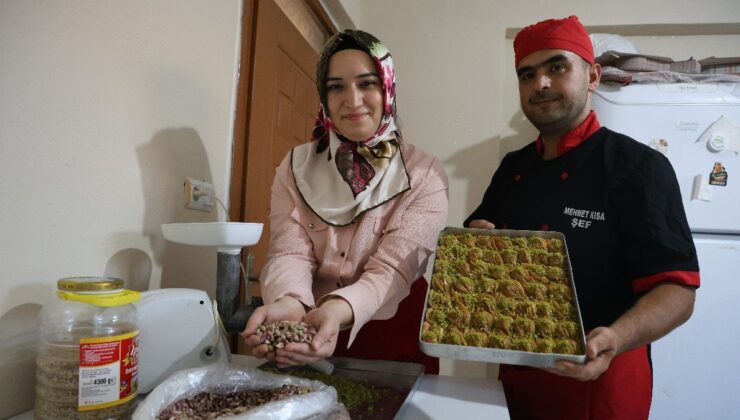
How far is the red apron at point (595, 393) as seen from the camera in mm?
1087

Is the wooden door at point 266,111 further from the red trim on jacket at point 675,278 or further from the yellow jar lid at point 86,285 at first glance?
the red trim on jacket at point 675,278

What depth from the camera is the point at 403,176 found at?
1157mm

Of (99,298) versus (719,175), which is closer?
(99,298)

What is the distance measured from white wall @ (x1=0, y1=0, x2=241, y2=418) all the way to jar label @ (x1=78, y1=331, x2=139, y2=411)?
203 millimetres

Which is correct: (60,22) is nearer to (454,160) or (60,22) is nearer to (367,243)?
(367,243)

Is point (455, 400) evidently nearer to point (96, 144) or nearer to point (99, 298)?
point (99, 298)

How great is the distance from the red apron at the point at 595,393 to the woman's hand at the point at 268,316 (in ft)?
2.07

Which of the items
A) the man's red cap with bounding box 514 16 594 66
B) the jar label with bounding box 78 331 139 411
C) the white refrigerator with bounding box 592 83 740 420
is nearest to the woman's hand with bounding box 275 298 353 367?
the jar label with bounding box 78 331 139 411

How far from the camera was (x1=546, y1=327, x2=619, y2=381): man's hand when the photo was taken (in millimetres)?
752

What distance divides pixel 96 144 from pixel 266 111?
3.02ft

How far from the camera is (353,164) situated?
3.92 ft

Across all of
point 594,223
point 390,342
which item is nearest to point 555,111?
point 594,223

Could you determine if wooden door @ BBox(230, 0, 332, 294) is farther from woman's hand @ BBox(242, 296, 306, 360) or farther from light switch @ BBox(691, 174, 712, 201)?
light switch @ BBox(691, 174, 712, 201)

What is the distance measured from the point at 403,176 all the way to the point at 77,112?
2.37 ft
